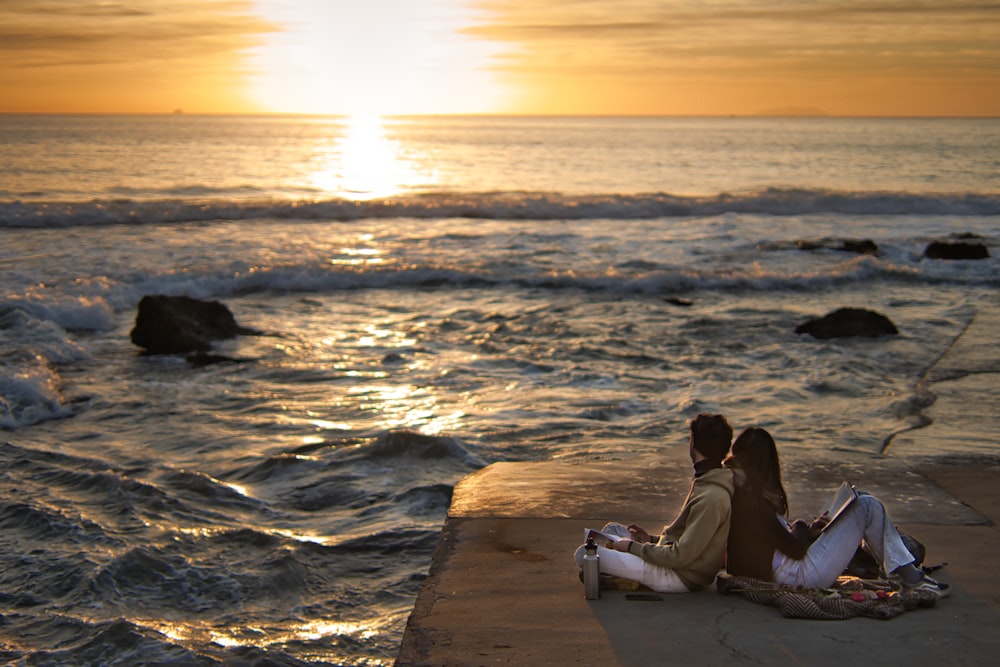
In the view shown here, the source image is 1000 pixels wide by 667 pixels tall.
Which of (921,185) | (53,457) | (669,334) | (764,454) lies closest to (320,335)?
(669,334)

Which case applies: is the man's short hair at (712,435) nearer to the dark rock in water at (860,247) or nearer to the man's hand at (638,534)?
the man's hand at (638,534)

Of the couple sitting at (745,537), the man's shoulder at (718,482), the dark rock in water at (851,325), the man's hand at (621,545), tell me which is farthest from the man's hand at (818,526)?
the dark rock in water at (851,325)

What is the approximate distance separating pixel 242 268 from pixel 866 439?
49.8 feet

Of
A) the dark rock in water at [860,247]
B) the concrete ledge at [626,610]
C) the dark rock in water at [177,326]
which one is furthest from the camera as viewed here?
the dark rock in water at [860,247]

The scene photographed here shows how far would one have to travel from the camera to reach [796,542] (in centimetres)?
471

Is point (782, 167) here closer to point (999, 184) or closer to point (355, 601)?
point (999, 184)

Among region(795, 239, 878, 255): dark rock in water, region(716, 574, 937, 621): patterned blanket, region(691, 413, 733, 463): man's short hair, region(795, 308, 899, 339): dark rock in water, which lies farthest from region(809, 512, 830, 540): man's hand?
region(795, 239, 878, 255): dark rock in water

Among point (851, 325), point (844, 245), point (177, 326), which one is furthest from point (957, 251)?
point (177, 326)

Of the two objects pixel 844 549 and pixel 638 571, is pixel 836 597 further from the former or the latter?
pixel 638 571

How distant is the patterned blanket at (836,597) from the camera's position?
14.9 feet

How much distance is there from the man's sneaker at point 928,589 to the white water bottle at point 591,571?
58.9 inches

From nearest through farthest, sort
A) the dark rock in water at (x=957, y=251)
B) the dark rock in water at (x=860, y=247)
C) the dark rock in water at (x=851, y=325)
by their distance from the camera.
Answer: the dark rock in water at (x=851, y=325) → the dark rock in water at (x=957, y=251) → the dark rock in water at (x=860, y=247)

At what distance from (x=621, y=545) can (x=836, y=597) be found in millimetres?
1054

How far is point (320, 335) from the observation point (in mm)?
14719
